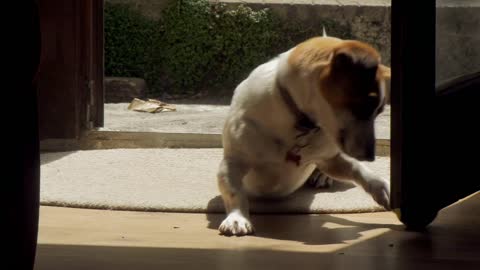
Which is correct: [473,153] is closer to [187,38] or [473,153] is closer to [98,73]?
[98,73]

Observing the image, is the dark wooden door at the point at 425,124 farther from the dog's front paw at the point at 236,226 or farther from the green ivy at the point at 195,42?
the green ivy at the point at 195,42

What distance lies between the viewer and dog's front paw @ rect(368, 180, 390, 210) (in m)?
2.81

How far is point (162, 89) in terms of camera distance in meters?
8.09

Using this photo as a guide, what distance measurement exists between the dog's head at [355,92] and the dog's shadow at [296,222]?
0.80 feet

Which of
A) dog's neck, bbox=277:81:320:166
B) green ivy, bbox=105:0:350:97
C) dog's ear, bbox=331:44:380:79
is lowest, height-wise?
green ivy, bbox=105:0:350:97

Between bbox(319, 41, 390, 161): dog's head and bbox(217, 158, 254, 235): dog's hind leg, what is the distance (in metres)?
0.36

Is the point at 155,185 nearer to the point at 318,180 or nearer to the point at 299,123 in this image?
the point at 318,180

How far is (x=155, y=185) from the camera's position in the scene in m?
3.39

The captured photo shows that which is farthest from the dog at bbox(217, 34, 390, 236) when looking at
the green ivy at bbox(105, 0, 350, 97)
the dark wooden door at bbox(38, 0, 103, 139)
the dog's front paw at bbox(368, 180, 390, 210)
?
the green ivy at bbox(105, 0, 350, 97)

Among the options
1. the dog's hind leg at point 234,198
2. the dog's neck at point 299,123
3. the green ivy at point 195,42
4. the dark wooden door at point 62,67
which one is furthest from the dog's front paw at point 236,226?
the green ivy at point 195,42

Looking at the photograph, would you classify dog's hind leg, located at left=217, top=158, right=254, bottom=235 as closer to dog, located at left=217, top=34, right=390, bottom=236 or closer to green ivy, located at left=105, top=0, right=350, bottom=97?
dog, located at left=217, top=34, right=390, bottom=236

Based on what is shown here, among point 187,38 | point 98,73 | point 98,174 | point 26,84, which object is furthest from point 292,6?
point 26,84

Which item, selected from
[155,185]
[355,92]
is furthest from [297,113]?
[155,185]

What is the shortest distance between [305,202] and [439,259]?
87cm
